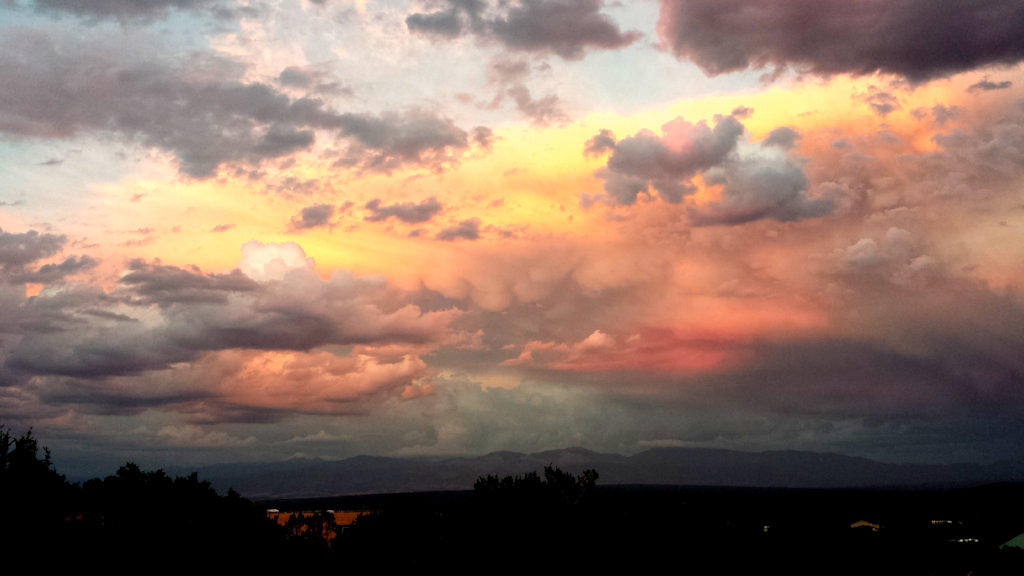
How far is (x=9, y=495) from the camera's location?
165 ft

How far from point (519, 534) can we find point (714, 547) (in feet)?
49.3

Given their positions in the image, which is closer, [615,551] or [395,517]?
[615,551]

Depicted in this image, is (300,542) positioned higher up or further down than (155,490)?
further down

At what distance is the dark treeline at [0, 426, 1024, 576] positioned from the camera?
52844 millimetres

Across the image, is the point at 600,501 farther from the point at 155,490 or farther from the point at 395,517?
the point at 155,490

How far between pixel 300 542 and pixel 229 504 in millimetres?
6743

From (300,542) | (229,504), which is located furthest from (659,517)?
(229,504)

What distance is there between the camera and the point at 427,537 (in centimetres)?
7150

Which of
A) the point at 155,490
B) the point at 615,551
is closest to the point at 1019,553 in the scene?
the point at 615,551

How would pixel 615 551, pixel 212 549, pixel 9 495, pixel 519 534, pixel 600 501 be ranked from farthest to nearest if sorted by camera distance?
pixel 600 501, pixel 519 534, pixel 615 551, pixel 212 549, pixel 9 495

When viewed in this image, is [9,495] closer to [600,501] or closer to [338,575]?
[338,575]

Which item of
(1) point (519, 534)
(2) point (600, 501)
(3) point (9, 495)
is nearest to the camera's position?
(3) point (9, 495)

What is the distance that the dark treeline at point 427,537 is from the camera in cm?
5284

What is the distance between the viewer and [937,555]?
70.0m
